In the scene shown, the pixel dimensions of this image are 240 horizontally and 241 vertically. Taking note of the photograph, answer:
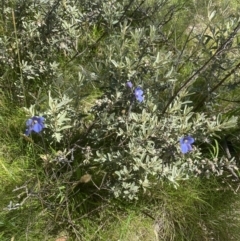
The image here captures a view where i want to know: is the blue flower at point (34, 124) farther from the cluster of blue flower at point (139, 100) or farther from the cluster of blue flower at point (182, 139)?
the cluster of blue flower at point (182, 139)

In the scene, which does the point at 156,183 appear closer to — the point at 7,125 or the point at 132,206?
the point at 132,206

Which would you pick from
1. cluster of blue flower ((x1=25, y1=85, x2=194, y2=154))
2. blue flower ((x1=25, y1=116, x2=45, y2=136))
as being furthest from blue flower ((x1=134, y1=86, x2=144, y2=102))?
blue flower ((x1=25, y1=116, x2=45, y2=136))

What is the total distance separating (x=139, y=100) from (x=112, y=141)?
0.87ft

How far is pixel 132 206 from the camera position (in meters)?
1.89

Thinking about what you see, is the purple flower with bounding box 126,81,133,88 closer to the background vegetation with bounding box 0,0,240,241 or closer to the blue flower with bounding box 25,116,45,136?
the background vegetation with bounding box 0,0,240,241

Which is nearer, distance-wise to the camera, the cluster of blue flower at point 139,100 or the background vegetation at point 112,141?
the cluster of blue flower at point 139,100

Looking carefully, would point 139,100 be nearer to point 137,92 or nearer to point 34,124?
point 137,92

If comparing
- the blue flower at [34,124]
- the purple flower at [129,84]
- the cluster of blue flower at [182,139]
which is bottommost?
the blue flower at [34,124]

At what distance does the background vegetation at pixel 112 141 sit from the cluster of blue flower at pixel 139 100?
3 cm

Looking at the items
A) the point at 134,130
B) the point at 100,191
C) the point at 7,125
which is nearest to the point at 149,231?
the point at 100,191

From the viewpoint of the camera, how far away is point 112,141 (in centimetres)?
188

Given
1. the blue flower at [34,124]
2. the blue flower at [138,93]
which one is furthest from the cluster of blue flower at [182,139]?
the blue flower at [34,124]

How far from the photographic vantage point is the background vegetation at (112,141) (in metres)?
1.73

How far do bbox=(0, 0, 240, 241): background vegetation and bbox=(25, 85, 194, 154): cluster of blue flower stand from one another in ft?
0.10
